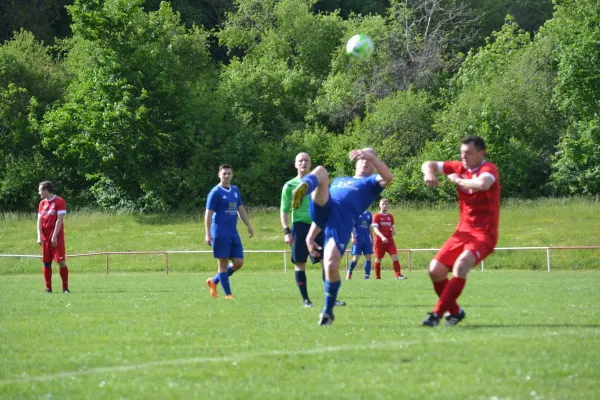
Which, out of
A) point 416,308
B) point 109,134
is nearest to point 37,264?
point 109,134

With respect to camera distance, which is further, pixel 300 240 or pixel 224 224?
pixel 224 224

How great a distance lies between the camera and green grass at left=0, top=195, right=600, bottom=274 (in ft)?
114

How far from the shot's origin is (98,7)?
4981 cm

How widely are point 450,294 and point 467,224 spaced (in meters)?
0.81

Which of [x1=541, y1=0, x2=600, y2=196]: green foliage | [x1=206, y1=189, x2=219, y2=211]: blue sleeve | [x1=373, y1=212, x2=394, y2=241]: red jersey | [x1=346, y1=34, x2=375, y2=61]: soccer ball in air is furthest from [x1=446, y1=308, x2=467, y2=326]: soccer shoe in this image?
[x1=541, y1=0, x2=600, y2=196]: green foliage

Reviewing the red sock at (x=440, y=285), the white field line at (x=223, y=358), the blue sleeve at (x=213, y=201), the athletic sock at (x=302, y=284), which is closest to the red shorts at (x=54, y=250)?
the blue sleeve at (x=213, y=201)

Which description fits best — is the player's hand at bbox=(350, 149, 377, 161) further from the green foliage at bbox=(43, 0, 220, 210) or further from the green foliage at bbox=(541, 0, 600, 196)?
the green foliage at bbox=(43, 0, 220, 210)

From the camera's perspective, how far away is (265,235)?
4156 cm

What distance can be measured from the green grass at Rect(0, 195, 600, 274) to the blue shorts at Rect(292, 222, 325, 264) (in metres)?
21.0

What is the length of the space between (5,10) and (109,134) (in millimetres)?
18257

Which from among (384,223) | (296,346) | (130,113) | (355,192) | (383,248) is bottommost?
(383,248)

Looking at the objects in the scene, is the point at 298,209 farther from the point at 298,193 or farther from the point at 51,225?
the point at 51,225

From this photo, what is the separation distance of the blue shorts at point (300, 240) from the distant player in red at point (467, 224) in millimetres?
3683

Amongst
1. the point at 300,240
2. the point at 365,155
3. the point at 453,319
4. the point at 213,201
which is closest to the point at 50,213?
the point at 213,201
